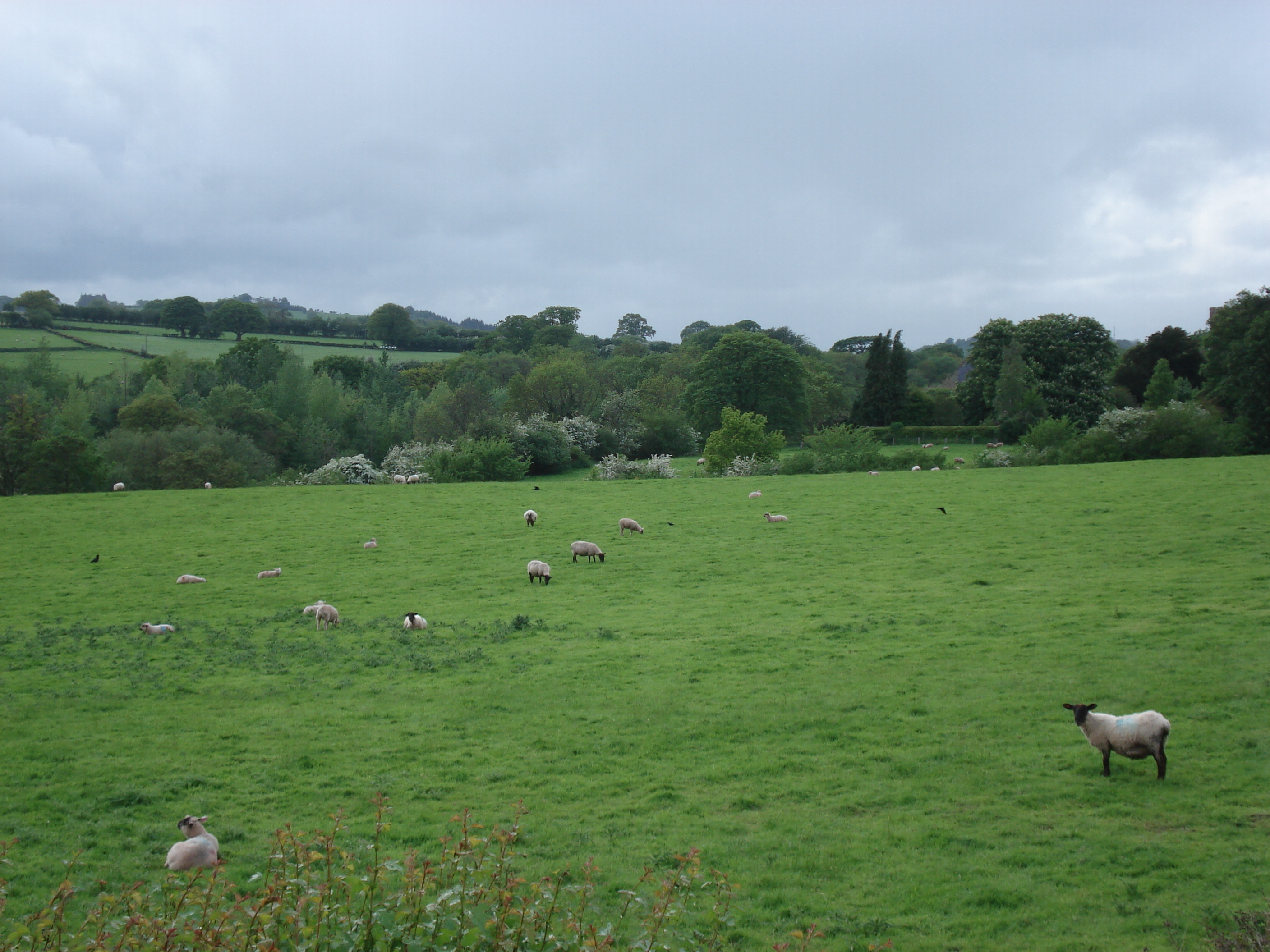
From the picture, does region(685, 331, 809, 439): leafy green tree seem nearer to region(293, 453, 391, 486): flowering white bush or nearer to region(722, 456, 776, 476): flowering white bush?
region(722, 456, 776, 476): flowering white bush

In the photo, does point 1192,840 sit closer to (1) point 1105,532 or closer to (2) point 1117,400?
(1) point 1105,532

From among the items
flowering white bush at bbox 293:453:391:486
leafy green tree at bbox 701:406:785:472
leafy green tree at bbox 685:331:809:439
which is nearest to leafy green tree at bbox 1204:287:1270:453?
leafy green tree at bbox 701:406:785:472

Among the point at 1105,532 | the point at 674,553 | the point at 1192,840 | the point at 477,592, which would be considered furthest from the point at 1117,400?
the point at 1192,840

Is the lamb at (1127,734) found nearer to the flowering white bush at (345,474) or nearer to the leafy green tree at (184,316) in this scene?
the flowering white bush at (345,474)

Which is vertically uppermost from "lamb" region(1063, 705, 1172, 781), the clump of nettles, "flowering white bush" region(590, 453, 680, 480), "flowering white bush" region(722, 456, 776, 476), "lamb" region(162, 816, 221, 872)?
Answer: the clump of nettles

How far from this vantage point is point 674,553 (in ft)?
90.4

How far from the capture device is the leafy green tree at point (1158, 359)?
262 feet

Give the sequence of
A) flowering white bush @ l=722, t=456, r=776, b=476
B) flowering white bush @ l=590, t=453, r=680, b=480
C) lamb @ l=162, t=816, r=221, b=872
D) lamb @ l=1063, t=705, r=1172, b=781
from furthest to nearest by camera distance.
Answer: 1. flowering white bush @ l=590, t=453, r=680, b=480
2. flowering white bush @ l=722, t=456, r=776, b=476
3. lamb @ l=1063, t=705, r=1172, b=781
4. lamb @ l=162, t=816, r=221, b=872

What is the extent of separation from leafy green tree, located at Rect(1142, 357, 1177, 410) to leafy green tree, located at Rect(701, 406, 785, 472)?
28.4 m

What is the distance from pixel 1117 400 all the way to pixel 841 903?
83561mm

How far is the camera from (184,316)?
5384 inches

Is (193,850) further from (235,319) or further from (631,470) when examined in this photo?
(235,319)

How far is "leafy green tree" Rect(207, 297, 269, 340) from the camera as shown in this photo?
141 metres

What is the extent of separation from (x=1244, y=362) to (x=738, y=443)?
109ft
